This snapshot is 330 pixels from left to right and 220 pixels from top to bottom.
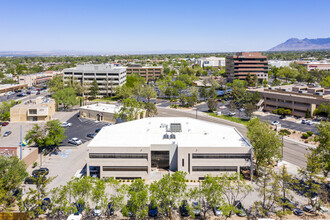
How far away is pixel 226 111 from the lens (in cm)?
9375

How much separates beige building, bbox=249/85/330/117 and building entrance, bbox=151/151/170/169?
188ft

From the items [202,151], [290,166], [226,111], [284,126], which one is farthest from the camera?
[226,111]

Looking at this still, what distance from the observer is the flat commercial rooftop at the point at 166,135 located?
45.9 m

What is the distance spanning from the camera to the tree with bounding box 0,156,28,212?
34219 mm

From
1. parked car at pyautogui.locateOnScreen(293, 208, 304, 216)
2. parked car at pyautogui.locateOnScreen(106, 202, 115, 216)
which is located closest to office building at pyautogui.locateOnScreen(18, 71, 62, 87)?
parked car at pyautogui.locateOnScreen(106, 202, 115, 216)

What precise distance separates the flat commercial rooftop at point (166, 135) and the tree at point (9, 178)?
10.9m

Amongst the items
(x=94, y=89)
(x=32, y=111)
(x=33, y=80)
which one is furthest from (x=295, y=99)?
(x=33, y=80)

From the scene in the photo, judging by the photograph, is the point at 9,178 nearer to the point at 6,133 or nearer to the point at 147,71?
the point at 6,133

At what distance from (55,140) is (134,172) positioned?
21.5 metres

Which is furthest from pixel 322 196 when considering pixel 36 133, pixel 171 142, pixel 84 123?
pixel 84 123

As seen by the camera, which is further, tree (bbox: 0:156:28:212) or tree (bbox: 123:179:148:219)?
tree (bbox: 0:156:28:212)

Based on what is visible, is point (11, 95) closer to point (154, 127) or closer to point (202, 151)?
point (154, 127)

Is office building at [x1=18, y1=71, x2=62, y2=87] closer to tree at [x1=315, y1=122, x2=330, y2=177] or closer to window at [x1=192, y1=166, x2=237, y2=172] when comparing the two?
window at [x1=192, y1=166, x2=237, y2=172]

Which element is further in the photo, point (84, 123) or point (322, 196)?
point (84, 123)
